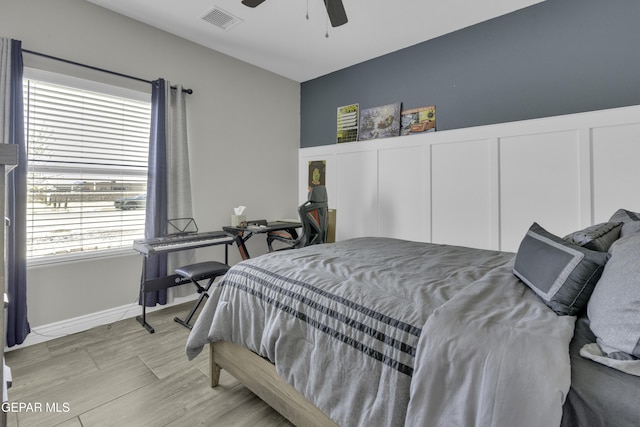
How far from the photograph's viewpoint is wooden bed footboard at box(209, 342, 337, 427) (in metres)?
1.28

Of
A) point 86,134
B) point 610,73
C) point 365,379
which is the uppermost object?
point 610,73

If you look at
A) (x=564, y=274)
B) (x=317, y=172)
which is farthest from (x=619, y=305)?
(x=317, y=172)

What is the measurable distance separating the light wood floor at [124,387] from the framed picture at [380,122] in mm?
2838

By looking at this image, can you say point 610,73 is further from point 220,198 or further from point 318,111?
point 220,198

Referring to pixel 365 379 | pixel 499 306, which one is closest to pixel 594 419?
pixel 499 306

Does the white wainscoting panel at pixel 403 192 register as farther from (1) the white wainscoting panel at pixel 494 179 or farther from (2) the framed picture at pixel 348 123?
(2) the framed picture at pixel 348 123

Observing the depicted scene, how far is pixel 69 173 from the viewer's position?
2516mm

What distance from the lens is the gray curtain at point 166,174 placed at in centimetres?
285

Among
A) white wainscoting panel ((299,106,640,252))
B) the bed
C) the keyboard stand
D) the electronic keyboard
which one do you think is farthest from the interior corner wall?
the bed

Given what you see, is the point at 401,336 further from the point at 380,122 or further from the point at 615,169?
the point at 380,122

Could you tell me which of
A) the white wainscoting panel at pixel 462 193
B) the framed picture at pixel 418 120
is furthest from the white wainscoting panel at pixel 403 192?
the framed picture at pixel 418 120

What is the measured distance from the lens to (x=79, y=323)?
255 centimetres

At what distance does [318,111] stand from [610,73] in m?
2.94

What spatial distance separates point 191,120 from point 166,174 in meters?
0.69
